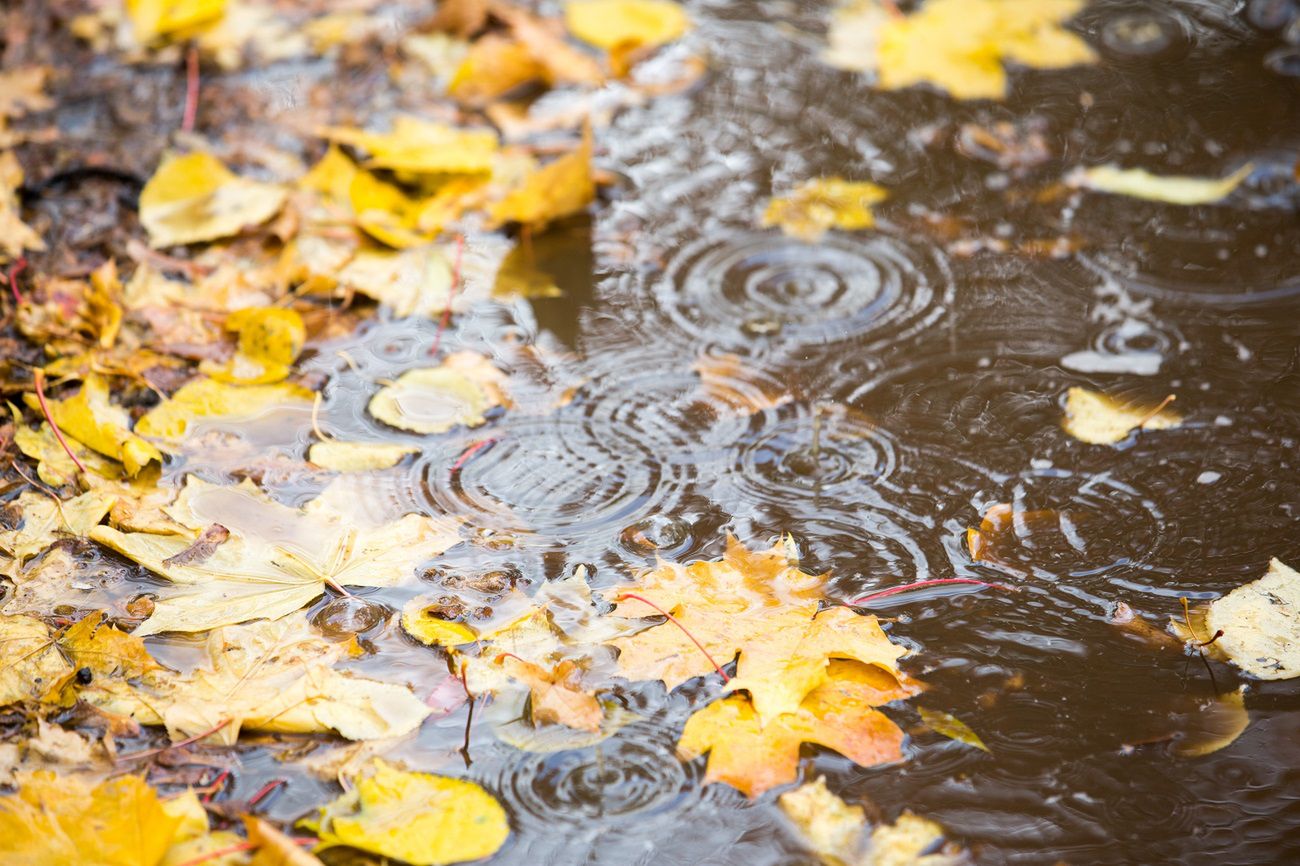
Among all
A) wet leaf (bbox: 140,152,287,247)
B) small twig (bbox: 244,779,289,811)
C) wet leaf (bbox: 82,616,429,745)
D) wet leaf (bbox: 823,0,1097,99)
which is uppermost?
wet leaf (bbox: 823,0,1097,99)

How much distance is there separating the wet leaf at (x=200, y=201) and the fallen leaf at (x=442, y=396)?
0.70 m

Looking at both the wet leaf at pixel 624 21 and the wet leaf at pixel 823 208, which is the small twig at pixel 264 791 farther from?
the wet leaf at pixel 624 21

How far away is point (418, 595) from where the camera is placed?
68.7 inches

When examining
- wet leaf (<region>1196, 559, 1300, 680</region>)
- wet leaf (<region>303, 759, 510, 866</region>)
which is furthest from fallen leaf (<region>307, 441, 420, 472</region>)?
wet leaf (<region>1196, 559, 1300, 680</region>)

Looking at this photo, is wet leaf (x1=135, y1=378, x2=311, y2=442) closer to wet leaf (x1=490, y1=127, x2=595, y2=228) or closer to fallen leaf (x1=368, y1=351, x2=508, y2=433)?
fallen leaf (x1=368, y1=351, x2=508, y2=433)

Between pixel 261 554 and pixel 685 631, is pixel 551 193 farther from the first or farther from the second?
pixel 685 631

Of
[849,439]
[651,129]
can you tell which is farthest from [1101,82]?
[849,439]

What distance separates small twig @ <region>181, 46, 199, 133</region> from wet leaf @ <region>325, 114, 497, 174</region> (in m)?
0.39

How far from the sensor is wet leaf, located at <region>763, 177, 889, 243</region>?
8.44ft

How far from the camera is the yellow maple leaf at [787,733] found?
1469 millimetres

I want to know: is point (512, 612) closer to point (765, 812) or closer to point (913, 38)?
point (765, 812)

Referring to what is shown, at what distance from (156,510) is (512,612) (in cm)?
64

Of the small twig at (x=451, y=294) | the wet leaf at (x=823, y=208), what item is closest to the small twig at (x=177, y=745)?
the small twig at (x=451, y=294)

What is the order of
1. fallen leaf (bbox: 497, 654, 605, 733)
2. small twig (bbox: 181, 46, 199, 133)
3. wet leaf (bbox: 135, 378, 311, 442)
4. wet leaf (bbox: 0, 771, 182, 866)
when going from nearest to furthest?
wet leaf (bbox: 0, 771, 182, 866), fallen leaf (bbox: 497, 654, 605, 733), wet leaf (bbox: 135, 378, 311, 442), small twig (bbox: 181, 46, 199, 133)
